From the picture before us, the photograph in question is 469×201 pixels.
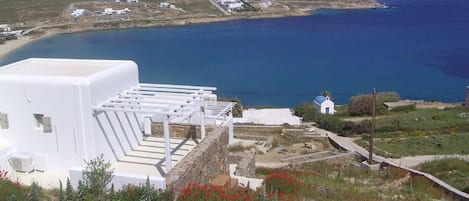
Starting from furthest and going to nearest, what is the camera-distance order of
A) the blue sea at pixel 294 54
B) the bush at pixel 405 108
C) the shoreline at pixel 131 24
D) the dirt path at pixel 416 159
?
the shoreline at pixel 131 24, the blue sea at pixel 294 54, the bush at pixel 405 108, the dirt path at pixel 416 159

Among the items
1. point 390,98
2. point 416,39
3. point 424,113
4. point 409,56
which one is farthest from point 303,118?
point 416,39

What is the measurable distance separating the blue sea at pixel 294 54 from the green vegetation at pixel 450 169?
84.2 ft

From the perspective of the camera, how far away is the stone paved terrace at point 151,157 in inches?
366

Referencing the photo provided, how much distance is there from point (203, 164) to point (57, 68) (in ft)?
12.7

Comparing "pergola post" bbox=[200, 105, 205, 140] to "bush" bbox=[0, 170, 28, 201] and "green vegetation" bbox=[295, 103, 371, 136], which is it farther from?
"green vegetation" bbox=[295, 103, 371, 136]

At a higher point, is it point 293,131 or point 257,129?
point 293,131

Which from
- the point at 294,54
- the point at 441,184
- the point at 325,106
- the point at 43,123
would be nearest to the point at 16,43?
the point at 294,54

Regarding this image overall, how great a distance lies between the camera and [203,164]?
9258mm

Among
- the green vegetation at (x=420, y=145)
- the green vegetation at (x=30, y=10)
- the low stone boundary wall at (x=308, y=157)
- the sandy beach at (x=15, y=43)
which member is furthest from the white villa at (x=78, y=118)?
the green vegetation at (x=30, y=10)

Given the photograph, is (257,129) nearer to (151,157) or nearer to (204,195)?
(151,157)

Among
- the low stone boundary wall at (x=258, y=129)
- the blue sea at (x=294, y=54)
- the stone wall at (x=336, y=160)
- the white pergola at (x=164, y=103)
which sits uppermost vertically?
the white pergola at (x=164, y=103)

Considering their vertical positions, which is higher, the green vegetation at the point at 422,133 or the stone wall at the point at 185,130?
the stone wall at the point at 185,130

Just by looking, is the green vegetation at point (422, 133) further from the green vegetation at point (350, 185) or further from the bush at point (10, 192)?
the bush at point (10, 192)

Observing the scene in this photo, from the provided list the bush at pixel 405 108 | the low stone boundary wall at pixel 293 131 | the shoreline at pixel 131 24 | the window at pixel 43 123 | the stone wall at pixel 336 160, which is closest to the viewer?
the window at pixel 43 123
